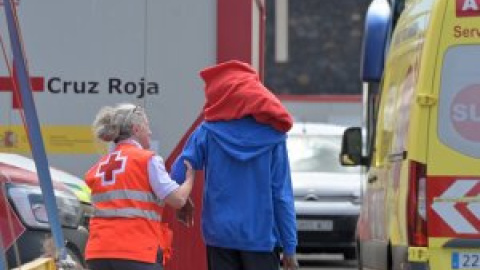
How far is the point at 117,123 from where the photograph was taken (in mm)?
6609

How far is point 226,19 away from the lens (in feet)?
29.2

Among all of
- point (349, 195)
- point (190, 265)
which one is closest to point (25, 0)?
point (190, 265)

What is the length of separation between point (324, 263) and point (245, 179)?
9.54 metres

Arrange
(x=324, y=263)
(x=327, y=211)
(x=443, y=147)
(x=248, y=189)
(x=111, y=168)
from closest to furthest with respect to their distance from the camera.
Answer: (x=111, y=168), (x=248, y=189), (x=443, y=147), (x=327, y=211), (x=324, y=263)

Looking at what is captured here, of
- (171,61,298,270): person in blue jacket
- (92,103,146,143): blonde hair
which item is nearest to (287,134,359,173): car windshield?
(171,61,298,270): person in blue jacket

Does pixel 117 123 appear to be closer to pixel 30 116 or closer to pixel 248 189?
pixel 248 189

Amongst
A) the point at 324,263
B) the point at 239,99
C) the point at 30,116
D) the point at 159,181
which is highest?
the point at 30,116

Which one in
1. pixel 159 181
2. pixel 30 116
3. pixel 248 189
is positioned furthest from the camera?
pixel 248 189

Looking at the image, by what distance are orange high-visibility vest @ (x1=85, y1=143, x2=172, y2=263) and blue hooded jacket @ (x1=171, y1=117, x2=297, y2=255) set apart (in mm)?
359

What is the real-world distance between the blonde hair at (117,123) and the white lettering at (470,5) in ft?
6.23

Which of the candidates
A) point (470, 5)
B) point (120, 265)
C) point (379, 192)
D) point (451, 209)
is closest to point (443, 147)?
point (451, 209)

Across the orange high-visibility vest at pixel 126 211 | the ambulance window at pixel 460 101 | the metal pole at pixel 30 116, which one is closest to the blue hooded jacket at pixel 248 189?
the orange high-visibility vest at pixel 126 211

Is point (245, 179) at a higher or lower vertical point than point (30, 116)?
lower

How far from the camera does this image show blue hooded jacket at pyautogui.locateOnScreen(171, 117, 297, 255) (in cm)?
668
